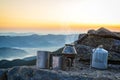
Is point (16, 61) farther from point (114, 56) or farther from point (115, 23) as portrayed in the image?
point (115, 23)

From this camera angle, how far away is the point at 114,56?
2000 mm

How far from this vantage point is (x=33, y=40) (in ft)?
6.58

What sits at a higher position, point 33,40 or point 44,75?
point 33,40

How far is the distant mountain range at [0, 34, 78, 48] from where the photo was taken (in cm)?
193

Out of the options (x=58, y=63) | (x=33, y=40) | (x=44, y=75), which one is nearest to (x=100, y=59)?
(x=58, y=63)

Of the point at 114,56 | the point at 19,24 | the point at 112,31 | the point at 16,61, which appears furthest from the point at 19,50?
the point at 112,31

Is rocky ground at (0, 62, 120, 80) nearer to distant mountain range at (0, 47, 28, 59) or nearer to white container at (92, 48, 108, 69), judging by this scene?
white container at (92, 48, 108, 69)

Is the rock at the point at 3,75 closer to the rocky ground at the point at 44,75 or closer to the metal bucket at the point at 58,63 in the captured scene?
the rocky ground at the point at 44,75

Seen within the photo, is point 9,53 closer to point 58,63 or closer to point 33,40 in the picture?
point 33,40

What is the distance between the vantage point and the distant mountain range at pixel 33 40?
6.32 feet

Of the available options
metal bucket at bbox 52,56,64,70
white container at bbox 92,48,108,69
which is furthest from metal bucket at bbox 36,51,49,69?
white container at bbox 92,48,108,69

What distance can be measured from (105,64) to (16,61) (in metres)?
0.69

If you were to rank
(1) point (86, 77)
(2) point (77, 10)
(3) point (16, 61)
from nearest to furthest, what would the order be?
(1) point (86, 77), (3) point (16, 61), (2) point (77, 10)

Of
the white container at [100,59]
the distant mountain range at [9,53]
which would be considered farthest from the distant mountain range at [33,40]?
the white container at [100,59]
